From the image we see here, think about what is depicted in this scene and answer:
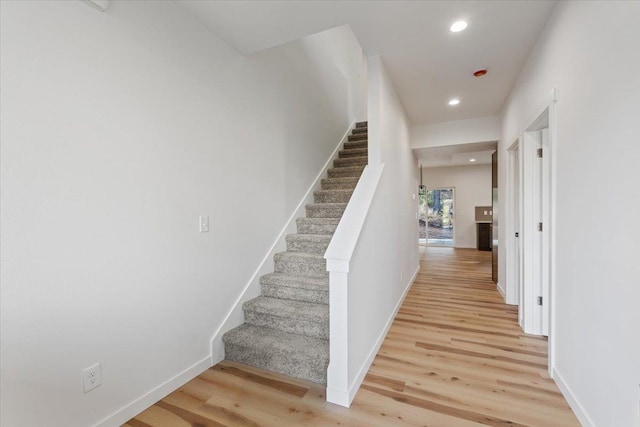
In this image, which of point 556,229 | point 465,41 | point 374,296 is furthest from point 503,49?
point 374,296

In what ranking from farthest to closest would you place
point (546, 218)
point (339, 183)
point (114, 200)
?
point (339, 183)
point (546, 218)
point (114, 200)

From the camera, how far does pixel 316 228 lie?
3.16 m

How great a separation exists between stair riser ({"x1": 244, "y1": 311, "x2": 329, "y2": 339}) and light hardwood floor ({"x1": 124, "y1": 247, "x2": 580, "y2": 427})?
352mm

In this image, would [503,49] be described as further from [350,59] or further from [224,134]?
[350,59]

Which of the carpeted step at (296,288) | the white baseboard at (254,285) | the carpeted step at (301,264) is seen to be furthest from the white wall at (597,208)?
the white baseboard at (254,285)

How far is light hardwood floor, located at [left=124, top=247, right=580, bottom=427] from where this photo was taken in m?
1.65

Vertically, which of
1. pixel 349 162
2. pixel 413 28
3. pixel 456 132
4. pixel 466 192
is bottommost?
pixel 466 192

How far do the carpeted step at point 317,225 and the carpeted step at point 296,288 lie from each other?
616 mm

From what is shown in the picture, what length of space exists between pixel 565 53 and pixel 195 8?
8.08 ft

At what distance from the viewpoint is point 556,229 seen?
1971 millimetres

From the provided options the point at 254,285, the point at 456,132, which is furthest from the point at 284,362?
the point at 456,132

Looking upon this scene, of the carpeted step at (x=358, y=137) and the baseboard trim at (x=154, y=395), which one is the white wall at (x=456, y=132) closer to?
the carpeted step at (x=358, y=137)

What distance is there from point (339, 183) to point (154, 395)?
2910mm

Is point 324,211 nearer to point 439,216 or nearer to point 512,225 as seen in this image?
point 512,225
